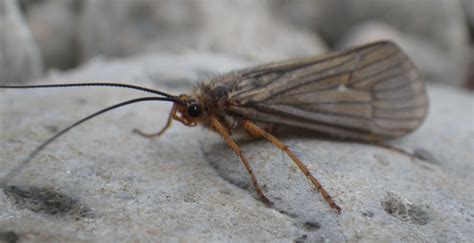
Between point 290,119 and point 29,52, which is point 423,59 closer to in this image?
point 290,119

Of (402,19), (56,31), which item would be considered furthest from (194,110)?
(402,19)

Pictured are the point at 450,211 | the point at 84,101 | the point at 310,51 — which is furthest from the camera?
the point at 310,51

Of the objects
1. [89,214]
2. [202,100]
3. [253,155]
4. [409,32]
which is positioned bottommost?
[89,214]

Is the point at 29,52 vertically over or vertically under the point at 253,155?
over

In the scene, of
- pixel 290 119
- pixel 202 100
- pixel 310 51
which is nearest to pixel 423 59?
pixel 310 51

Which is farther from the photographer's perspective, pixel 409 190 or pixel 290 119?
pixel 290 119

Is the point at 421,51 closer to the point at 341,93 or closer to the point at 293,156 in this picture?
the point at 341,93

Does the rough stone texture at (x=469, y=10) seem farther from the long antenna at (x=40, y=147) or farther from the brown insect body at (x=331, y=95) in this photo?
the long antenna at (x=40, y=147)

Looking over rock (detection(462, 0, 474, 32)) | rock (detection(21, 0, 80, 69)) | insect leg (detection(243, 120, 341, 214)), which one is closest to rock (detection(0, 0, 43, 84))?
rock (detection(21, 0, 80, 69))
